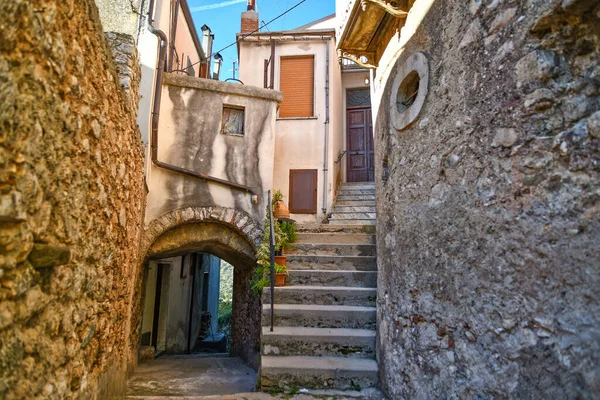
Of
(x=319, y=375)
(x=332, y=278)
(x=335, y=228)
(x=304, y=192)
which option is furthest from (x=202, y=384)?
(x=304, y=192)

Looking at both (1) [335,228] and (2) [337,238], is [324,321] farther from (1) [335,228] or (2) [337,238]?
(1) [335,228]

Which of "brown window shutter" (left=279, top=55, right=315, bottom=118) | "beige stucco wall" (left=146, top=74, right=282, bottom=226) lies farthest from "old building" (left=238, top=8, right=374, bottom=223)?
"beige stucco wall" (left=146, top=74, right=282, bottom=226)

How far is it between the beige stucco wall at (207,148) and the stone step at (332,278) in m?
1.64

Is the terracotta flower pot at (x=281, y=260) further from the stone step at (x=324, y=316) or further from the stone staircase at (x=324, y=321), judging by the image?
the stone step at (x=324, y=316)

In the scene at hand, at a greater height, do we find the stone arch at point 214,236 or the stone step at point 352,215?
the stone step at point 352,215

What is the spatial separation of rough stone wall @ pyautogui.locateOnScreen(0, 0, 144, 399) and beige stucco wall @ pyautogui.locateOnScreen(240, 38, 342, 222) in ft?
19.0

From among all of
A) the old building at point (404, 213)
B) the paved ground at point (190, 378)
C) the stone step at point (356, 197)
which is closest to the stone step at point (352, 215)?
the stone step at point (356, 197)

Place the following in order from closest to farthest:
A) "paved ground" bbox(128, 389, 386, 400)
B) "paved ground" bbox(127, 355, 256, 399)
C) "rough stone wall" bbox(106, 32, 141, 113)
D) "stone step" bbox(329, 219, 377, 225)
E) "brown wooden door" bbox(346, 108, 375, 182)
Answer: "paved ground" bbox(128, 389, 386, 400), "rough stone wall" bbox(106, 32, 141, 113), "paved ground" bbox(127, 355, 256, 399), "stone step" bbox(329, 219, 377, 225), "brown wooden door" bbox(346, 108, 375, 182)

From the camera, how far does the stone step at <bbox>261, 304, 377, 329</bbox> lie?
4.11 meters

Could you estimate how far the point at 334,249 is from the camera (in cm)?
562

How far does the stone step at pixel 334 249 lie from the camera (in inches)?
219

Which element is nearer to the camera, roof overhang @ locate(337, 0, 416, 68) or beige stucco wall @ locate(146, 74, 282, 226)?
roof overhang @ locate(337, 0, 416, 68)

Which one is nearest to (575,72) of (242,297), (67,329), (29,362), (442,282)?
(442,282)

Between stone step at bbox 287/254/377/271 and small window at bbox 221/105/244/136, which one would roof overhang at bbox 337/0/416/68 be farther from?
small window at bbox 221/105/244/136
